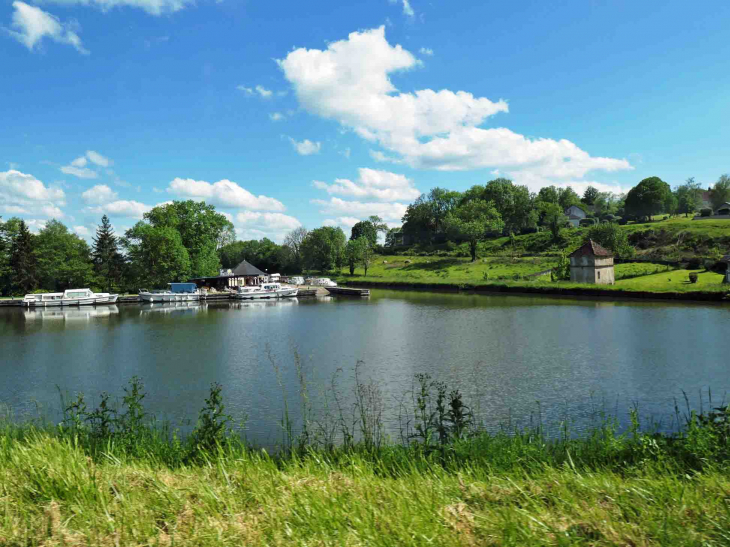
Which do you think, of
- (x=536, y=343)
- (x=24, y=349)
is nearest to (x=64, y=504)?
(x=536, y=343)

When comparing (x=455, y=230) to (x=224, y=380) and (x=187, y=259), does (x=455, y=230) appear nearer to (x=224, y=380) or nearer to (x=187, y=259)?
(x=187, y=259)

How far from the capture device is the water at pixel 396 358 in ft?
47.0

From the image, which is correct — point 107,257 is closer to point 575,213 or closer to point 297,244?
point 297,244

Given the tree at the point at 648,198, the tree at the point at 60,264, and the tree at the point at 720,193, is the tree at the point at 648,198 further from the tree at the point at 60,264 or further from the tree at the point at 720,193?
Answer: the tree at the point at 60,264

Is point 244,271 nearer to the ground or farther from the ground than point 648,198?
nearer to the ground

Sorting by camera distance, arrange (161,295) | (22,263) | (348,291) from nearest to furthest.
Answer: (161,295) < (22,263) < (348,291)

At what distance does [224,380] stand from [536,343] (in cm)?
1559

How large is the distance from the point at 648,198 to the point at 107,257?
3707 inches

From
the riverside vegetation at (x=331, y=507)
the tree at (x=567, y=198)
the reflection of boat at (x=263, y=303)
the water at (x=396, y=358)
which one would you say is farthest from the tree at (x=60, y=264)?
the tree at (x=567, y=198)

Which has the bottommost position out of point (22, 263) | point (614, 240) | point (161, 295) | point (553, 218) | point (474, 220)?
point (161, 295)

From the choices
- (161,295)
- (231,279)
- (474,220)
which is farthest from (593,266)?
(161,295)

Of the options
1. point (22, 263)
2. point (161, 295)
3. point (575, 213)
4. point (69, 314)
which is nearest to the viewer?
point (69, 314)

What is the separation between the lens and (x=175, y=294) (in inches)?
2426

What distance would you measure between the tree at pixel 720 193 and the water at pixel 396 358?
3187 inches
